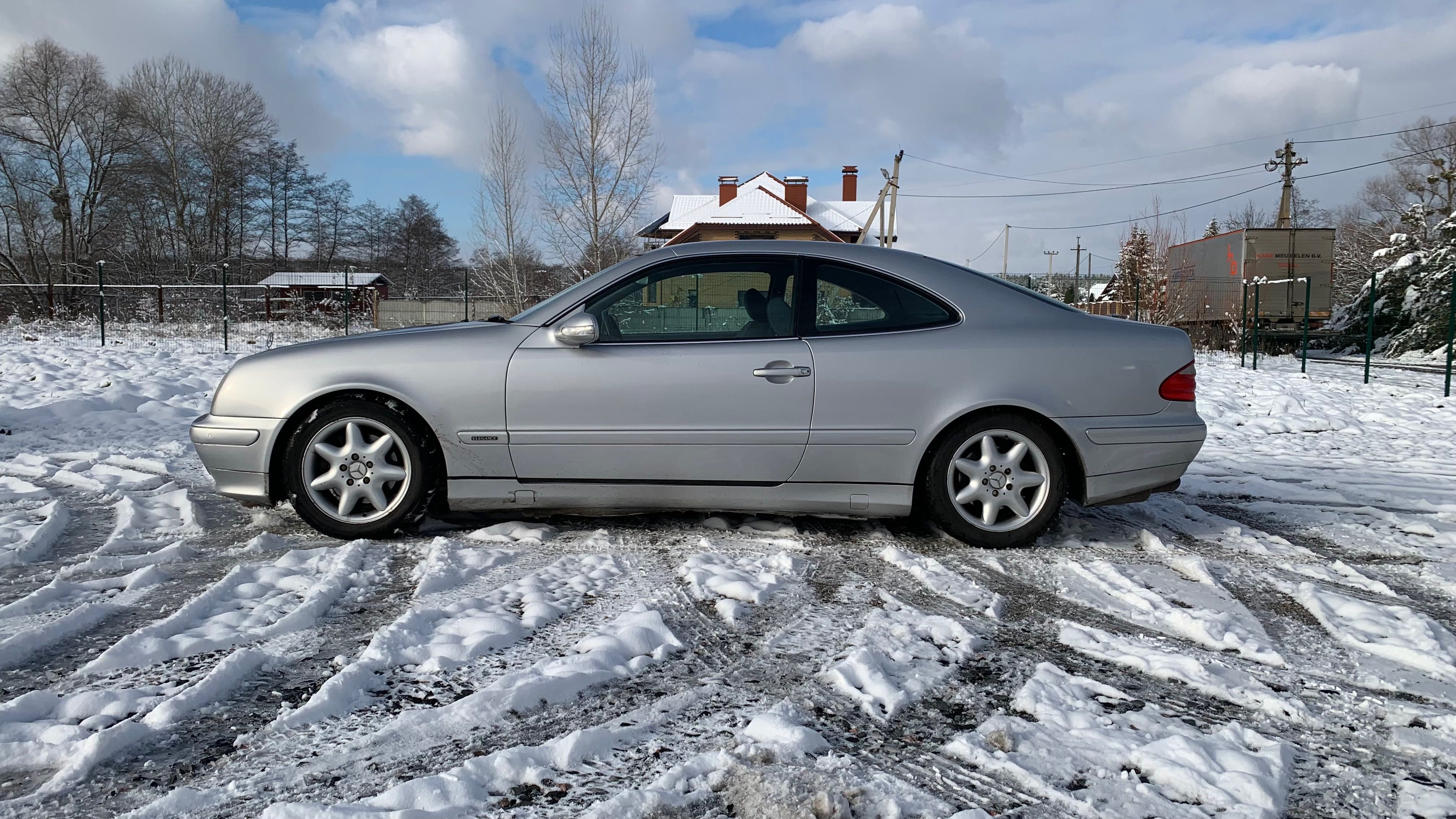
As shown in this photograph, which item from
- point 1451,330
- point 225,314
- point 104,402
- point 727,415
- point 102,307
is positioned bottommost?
point 104,402

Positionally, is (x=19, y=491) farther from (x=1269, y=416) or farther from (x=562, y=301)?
(x=1269, y=416)

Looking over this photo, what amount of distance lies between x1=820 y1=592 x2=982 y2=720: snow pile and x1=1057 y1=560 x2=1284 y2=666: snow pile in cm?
72

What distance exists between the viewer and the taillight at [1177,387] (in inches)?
160

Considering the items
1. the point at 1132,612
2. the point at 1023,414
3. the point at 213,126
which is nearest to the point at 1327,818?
the point at 1132,612

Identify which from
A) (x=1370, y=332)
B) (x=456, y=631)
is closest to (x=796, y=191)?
(x=1370, y=332)

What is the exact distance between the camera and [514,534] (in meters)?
4.09

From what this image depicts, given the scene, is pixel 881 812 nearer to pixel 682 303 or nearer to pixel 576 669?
pixel 576 669

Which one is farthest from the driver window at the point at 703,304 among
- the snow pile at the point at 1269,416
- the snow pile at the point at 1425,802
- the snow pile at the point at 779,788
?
the snow pile at the point at 1269,416

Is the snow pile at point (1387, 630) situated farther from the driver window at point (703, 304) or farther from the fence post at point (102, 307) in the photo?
the fence post at point (102, 307)

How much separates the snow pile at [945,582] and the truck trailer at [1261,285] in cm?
1953

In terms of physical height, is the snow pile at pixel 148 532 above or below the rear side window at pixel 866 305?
below

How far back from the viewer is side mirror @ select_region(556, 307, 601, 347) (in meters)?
3.90

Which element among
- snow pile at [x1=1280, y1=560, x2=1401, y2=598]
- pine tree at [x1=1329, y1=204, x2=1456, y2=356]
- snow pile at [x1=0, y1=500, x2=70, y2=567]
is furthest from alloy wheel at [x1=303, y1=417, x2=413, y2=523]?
pine tree at [x1=1329, y1=204, x2=1456, y2=356]

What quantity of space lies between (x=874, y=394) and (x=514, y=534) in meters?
1.86
